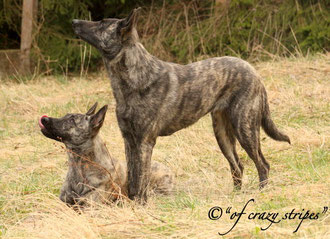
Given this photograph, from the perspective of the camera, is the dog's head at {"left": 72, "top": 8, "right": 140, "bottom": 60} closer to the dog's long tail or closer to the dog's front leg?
the dog's front leg

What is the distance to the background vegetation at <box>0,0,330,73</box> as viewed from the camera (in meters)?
11.9

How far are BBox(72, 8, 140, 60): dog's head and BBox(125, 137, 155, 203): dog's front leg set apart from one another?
921 mm

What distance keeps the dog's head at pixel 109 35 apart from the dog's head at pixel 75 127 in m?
0.60

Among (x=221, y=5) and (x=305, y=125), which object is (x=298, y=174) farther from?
(x=221, y=5)

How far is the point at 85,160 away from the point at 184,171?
5.42 ft

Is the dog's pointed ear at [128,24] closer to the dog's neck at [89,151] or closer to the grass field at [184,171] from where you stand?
the dog's neck at [89,151]

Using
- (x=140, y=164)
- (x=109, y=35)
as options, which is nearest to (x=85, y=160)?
(x=140, y=164)

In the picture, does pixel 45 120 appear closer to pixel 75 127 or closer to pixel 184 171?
pixel 75 127

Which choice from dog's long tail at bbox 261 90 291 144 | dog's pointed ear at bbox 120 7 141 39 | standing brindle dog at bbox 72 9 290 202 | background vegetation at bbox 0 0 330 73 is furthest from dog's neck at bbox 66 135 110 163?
background vegetation at bbox 0 0 330 73

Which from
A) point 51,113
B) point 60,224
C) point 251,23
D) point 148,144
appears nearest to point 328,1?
point 251,23

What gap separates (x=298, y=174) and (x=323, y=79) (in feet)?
15.6

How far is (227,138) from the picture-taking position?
20.7 feet

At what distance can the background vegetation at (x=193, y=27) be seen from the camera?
11852mm

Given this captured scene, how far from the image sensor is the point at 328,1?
38.2 feet
